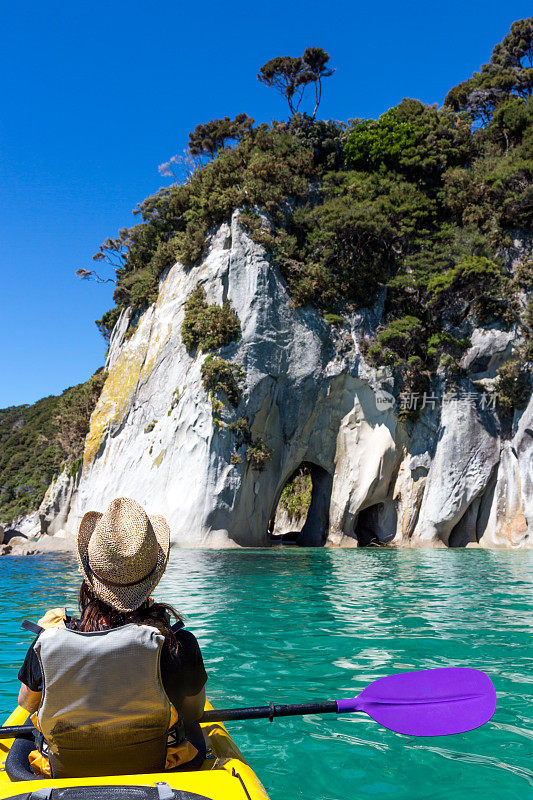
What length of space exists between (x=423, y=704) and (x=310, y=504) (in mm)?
24433

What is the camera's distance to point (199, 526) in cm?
2198

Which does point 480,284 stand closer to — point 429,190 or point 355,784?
point 429,190

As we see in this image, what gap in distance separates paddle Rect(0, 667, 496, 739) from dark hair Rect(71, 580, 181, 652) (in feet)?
3.65

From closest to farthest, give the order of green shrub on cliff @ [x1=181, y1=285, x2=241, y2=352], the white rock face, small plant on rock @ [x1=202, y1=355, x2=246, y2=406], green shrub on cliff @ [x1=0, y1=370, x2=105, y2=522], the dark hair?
the dark hair, the white rock face, small plant on rock @ [x1=202, y1=355, x2=246, y2=406], green shrub on cliff @ [x1=181, y1=285, x2=241, y2=352], green shrub on cliff @ [x1=0, y1=370, x2=105, y2=522]

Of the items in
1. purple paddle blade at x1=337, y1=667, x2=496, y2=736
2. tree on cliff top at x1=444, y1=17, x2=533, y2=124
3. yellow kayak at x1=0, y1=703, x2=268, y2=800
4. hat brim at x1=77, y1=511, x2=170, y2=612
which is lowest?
purple paddle blade at x1=337, y1=667, x2=496, y2=736

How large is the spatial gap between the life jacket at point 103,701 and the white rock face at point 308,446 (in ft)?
64.2

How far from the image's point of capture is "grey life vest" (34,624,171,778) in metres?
2.44

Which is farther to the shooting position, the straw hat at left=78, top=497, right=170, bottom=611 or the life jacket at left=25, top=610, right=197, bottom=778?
the straw hat at left=78, top=497, right=170, bottom=611

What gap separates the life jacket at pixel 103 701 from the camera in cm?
244

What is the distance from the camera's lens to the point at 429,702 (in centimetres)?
388

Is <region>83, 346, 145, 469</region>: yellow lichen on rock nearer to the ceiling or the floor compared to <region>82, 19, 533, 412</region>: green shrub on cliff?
nearer to the floor

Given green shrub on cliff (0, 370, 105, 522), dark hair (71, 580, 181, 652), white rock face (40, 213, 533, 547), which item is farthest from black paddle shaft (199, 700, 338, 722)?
green shrub on cliff (0, 370, 105, 522)

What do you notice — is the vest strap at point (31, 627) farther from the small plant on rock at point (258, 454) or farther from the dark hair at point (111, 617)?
the small plant on rock at point (258, 454)

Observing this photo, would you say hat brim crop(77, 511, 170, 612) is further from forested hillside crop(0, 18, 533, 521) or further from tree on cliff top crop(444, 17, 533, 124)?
tree on cliff top crop(444, 17, 533, 124)
